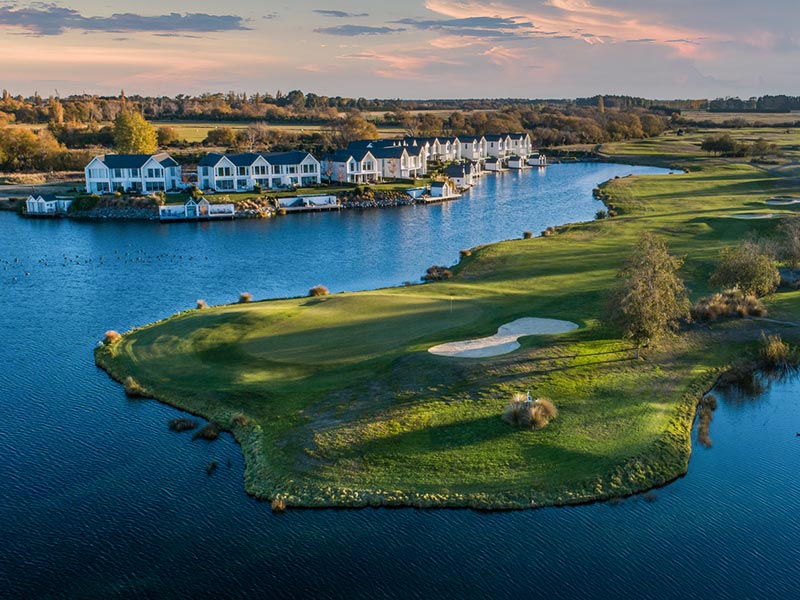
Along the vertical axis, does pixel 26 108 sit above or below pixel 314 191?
above

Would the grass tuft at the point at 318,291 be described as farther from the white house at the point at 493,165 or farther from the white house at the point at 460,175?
the white house at the point at 493,165

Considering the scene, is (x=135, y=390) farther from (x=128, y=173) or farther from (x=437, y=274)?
(x=128, y=173)

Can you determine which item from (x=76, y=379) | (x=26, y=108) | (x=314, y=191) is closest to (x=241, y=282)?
(x=76, y=379)

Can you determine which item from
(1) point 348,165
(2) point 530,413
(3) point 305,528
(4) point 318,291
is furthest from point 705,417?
(1) point 348,165

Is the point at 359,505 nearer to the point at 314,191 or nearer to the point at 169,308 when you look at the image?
the point at 169,308

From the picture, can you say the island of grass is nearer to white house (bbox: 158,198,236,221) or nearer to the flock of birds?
the flock of birds

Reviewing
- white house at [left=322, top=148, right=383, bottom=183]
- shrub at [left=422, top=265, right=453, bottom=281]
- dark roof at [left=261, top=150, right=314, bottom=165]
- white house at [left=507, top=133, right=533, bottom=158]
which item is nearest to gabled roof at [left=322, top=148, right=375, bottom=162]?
white house at [left=322, top=148, right=383, bottom=183]
